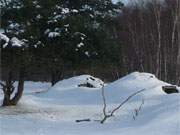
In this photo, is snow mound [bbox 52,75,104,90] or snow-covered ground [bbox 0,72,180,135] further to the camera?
snow mound [bbox 52,75,104,90]

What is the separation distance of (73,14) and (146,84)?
4.76 meters

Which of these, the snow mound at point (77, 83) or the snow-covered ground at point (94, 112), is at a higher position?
the snow-covered ground at point (94, 112)

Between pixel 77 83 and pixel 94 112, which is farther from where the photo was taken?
pixel 77 83

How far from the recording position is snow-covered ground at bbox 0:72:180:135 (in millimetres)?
12336

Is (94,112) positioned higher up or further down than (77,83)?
higher up

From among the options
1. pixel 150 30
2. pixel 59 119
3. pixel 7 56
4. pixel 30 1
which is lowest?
pixel 150 30

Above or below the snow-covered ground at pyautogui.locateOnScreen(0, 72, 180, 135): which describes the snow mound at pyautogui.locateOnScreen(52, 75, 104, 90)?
below

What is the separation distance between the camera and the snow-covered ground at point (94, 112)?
40.5 ft

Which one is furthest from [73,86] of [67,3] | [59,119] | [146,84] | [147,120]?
[147,120]

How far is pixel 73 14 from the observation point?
19.4m

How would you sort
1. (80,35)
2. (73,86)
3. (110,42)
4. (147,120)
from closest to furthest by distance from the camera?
(147,120), (80,35), (110,42), (73,86)

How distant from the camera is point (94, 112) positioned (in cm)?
1734

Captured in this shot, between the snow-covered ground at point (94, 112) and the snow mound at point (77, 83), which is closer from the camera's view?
the snow-covered ground at point (94, 112)

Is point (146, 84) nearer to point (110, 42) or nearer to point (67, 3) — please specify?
point (110, 42)
